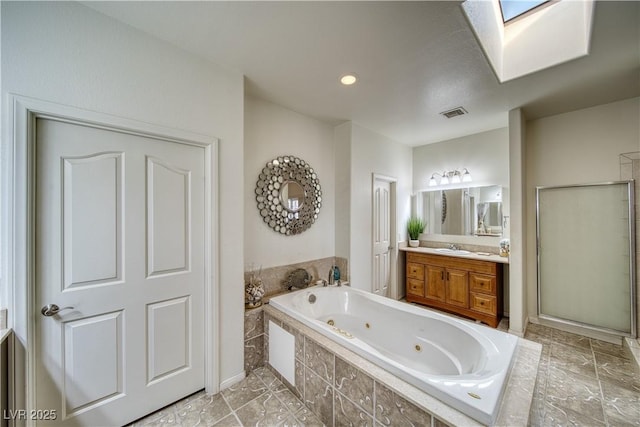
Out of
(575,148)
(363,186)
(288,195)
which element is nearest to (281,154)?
(288,195)

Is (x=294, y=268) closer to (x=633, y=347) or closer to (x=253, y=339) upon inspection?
(x=253, y=339)

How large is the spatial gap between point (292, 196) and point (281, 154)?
492mm

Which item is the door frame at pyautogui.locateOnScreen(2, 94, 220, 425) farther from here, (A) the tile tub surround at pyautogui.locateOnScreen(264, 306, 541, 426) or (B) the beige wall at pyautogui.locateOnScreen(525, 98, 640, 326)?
(B) the beige wall at pyautogui.locateOnScreen(525, 98, 640, 326)

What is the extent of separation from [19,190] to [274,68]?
175cm

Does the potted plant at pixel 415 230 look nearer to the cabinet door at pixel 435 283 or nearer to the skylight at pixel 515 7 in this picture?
the cabinet door at pixel 435 283

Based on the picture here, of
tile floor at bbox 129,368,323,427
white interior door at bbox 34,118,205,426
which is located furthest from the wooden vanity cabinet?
white interior door at bbox 34,118,205,426

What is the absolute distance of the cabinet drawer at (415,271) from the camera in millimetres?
3586

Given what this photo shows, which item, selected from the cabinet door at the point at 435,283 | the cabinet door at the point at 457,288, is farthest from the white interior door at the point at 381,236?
the cabinet door at the point at 457,288

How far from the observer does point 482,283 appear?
297cm

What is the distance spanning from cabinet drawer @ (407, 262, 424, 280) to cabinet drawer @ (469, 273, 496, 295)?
2.18 ft

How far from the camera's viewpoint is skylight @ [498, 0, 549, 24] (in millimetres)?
1859

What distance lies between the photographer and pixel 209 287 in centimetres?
180

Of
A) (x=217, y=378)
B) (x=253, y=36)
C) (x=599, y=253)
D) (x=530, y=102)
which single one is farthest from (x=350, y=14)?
(x=599, y=253)

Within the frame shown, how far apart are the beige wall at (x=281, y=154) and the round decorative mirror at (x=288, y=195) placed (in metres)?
0.07
